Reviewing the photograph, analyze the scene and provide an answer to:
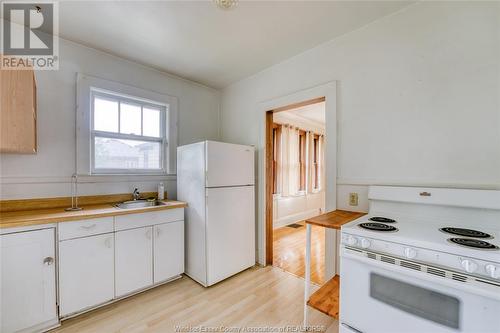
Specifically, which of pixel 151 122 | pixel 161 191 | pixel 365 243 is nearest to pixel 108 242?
pixel 161 191

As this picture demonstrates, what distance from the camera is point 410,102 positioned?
1.70m

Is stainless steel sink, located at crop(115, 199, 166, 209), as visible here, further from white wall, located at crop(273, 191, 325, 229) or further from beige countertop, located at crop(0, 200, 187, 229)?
white wall, located at crop(273, 191, 325, 229)

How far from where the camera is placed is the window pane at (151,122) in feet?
9.01

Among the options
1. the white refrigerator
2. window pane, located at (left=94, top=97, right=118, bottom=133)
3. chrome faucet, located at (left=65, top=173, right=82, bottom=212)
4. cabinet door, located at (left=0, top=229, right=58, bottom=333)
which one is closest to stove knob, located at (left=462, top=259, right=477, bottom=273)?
the white refrigerator

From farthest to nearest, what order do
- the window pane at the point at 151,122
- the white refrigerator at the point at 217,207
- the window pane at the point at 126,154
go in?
the window pane at the point at 151,122 < the window pane at the point at 126,154 < the white refrigerator at the point at 217,207

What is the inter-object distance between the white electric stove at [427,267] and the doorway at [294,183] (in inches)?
53.4

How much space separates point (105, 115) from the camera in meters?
2.44

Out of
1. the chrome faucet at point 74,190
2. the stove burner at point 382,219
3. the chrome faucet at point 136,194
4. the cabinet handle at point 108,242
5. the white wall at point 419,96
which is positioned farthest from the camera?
the chrome faucet at point 136,194

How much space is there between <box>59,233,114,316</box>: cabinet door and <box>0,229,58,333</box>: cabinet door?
0.07 metres

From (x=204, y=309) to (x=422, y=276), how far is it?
1.72m

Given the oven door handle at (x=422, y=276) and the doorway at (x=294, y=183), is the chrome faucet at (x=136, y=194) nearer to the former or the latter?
the doorway at (x=294, y=183)

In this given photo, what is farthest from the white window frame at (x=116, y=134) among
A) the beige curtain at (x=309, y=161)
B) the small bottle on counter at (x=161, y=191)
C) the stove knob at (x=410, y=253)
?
the beige curtain at (x=309, y=161)

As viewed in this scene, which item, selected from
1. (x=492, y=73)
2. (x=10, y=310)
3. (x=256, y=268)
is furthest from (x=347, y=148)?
(x=10, y=310)

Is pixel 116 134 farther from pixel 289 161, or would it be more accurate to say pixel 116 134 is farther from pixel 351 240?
pixel 289 161
